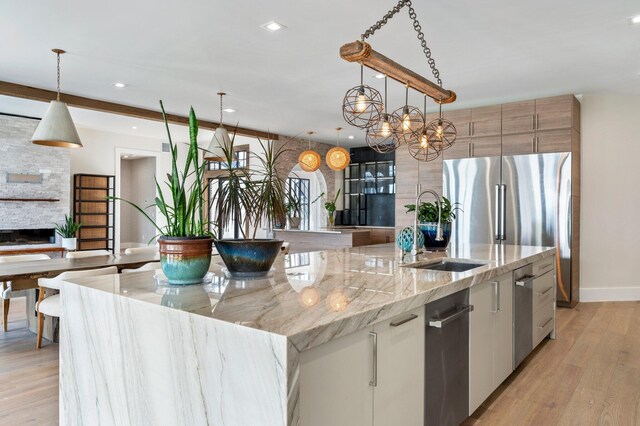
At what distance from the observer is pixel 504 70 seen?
4.52 meters

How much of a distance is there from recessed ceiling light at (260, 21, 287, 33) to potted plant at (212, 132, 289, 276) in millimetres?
1782

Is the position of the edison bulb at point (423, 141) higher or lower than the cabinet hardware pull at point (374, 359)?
higher

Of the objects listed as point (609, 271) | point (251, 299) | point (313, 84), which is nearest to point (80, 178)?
point (313, 84)

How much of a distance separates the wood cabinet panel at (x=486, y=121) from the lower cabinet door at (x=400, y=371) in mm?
4630

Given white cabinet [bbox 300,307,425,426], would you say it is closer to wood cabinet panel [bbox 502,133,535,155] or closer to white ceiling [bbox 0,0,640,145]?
white ceiling [bbox 0,0,640,145]

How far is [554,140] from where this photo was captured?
5281 mm

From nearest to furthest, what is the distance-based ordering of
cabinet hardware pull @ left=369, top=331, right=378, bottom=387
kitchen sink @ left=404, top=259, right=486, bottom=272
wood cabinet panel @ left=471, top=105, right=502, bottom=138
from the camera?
cabinet hardware pull @ left=369, top=331, right=378, bottom=387 < kitchen sink @ left=404, top=259, right=486, bottom=272 < wood cabinet panel @ left=471, top=105, right=502, bottom=138

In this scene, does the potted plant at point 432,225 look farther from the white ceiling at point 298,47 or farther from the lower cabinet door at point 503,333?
the white ceiling at point 298,47

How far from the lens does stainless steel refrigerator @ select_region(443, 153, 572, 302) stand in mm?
5246

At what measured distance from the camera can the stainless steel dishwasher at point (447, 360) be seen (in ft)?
6.05

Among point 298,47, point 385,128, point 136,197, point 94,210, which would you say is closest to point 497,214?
point 385,128

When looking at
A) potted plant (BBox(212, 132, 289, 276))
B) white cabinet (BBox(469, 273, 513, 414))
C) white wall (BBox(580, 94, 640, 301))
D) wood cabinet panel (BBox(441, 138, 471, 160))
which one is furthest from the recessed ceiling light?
white wall (BBox(580, 94, 640, 301))

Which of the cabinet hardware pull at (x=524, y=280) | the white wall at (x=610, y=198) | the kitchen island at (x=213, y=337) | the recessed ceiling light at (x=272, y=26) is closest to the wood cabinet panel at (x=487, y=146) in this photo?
the white wall at (x=610, y=198)

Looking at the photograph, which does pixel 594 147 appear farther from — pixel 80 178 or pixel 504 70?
pixel 80 178
